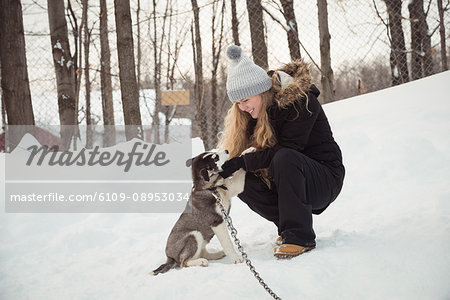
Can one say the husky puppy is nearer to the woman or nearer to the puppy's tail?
the puppy's tail

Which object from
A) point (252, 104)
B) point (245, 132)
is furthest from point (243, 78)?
point (245, 132)

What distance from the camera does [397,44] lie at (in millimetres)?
7230

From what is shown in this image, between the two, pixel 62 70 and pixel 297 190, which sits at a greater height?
pixel 62 70

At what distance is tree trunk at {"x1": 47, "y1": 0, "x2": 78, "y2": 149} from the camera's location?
6285 mm

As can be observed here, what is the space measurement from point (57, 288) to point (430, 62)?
6.91 metres

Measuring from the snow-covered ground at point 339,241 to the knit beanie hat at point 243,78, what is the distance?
4.02 ft

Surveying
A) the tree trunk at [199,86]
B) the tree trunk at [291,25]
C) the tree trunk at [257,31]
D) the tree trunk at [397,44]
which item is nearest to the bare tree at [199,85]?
the tree trunk at [199,86]

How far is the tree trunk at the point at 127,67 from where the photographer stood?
18.8ft

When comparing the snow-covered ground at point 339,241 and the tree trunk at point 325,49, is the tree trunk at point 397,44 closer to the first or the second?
the snow-covered ground at point 339,241

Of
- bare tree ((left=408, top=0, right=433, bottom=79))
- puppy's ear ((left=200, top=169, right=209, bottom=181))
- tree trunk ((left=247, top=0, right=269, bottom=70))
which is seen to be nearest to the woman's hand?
puppy's ear ((left=200, top=169, right=209, bottom=181))

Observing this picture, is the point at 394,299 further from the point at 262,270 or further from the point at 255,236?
the point at 255,236

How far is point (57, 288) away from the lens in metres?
2.60

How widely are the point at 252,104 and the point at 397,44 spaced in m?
5.58

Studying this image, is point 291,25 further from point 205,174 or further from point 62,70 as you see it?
point 205,174
